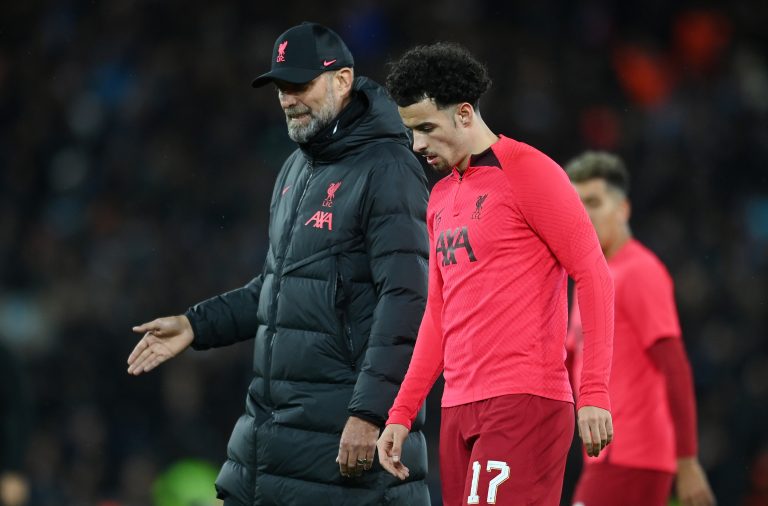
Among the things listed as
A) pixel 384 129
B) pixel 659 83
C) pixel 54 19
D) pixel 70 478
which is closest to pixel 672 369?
pixel 384 129

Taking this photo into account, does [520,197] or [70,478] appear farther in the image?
[70,478]

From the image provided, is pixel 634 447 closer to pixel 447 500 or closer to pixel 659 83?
pixel 447 500

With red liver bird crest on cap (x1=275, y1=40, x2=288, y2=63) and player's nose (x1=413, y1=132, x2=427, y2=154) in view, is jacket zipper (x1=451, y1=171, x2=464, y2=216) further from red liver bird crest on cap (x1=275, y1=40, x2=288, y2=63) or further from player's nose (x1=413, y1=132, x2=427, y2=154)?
red liver bird crest on cap (x1=275, y1=40, x2=288, y2=63)

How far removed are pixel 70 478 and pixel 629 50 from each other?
7675mm

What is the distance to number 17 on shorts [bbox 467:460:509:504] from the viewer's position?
3615 millimetres

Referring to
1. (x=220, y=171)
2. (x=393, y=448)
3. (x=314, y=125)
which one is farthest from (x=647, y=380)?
(x=220, y=171)

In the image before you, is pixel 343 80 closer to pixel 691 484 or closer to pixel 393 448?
pixel 393 448

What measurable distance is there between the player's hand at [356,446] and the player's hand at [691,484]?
1.72 metres

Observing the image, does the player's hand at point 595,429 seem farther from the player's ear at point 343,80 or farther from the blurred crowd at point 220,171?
the blurred crowd at point 220,171

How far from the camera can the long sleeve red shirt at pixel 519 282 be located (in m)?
3.70

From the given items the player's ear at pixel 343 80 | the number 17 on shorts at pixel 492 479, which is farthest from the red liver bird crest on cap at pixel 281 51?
the number 17 on shorts at pixel 492 479

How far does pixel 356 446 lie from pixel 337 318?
17.4 inches

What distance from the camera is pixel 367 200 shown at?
14.0 feet

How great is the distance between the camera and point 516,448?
3.64 meters
